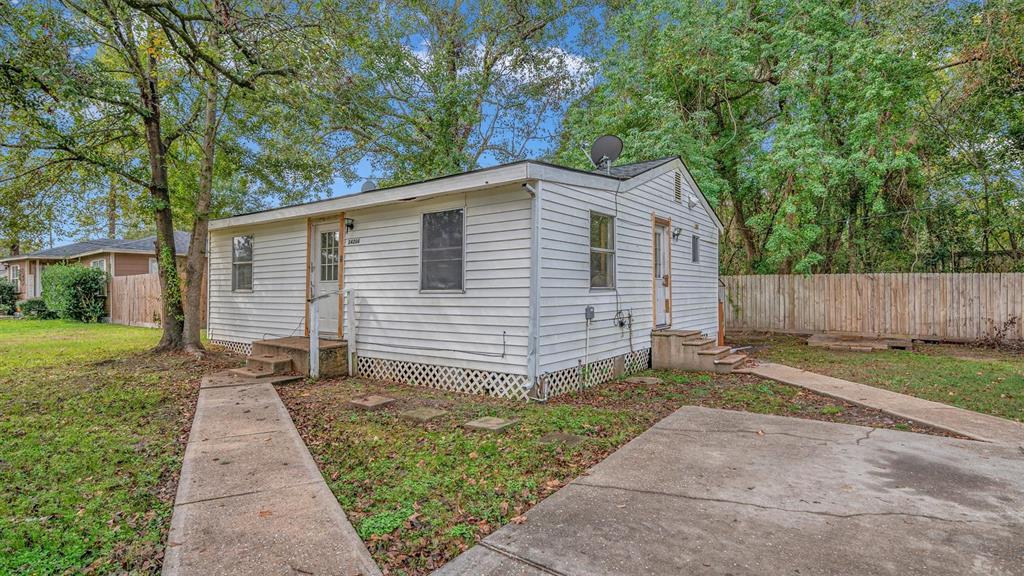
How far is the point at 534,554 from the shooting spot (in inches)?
97.5

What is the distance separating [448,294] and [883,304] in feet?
35.5

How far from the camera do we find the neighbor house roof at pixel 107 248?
789 inches

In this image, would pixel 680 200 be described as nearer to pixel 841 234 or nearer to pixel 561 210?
pixel 561 210

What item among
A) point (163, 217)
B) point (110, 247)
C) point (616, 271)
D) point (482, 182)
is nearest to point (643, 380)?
point (616, 271)

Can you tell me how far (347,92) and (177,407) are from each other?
5.31 m

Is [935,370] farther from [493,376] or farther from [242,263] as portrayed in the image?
[242,263]

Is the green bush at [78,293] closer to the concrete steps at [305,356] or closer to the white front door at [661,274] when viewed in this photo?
the concrete steps at [305,356]

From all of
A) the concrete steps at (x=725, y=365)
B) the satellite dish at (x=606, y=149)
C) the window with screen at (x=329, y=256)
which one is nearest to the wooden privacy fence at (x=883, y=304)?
the concrete steps at (x=725, y=365)

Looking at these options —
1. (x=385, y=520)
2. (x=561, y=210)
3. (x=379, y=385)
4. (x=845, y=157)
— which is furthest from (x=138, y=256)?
(x=845, y=157)

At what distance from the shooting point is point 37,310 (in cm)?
1973

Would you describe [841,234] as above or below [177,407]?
above

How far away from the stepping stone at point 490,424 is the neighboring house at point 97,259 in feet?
53.5

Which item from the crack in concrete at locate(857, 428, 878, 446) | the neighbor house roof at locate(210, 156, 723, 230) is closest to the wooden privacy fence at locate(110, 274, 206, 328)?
the neighbor house roof at locate(210, 156, 723, 230)

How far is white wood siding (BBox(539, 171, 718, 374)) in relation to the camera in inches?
242
